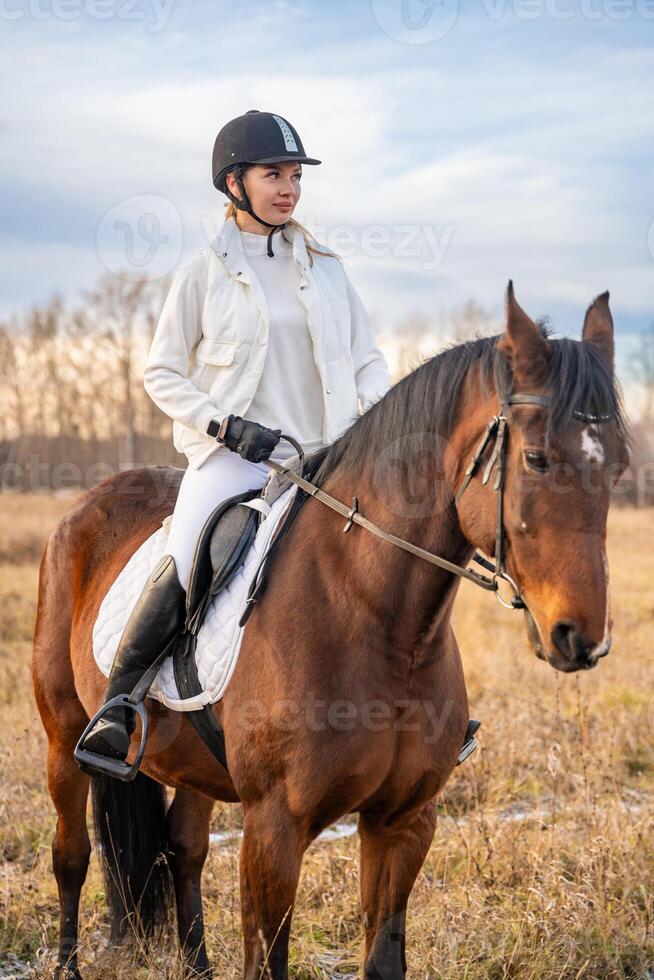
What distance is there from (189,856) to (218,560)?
6.32 feet

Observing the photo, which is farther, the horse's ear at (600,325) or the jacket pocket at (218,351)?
the jacket pocket at (218,351)

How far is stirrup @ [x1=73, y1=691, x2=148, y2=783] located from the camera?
3.53m

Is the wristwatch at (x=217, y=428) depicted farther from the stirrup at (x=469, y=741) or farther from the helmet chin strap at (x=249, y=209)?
the stirrup at (x=469, y=741)

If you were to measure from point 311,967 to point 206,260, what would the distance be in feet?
9.98

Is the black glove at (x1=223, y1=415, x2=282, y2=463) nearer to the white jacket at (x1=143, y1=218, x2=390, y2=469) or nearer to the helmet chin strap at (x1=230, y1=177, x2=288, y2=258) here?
the white jacket at (x1=143, y1=218, x2=390, y2=469)

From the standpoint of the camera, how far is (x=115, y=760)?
3.69 metres

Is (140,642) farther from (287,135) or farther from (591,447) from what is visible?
(287,135)

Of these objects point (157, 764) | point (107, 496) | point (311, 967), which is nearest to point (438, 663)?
point (157, 764)

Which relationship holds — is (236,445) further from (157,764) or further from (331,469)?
(157,764)

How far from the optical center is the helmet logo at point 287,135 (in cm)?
367

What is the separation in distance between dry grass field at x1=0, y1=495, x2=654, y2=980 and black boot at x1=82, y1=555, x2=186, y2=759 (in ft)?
3.11

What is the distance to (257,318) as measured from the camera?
363 cm

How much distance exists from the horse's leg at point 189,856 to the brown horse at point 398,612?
911mm

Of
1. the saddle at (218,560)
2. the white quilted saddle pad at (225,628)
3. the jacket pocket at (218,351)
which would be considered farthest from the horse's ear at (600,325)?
the jacket pocket at (218,351)
